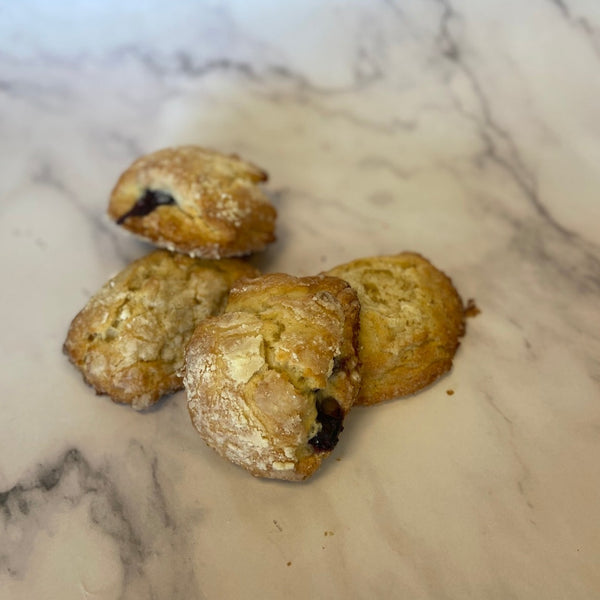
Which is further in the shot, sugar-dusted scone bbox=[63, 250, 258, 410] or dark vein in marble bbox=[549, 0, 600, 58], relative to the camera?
dark vein in marble bbox=[549, 0, 600, 58]

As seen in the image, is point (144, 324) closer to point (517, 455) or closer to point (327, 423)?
point (327, 423)

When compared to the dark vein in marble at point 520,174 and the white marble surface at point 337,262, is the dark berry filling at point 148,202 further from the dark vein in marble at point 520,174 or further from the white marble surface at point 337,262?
the dark vein in marble at point 520,174

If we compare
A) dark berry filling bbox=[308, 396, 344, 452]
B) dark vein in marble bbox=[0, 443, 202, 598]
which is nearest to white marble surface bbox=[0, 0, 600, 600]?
dark vein in marble bbox=[0, 443, 202, 598]

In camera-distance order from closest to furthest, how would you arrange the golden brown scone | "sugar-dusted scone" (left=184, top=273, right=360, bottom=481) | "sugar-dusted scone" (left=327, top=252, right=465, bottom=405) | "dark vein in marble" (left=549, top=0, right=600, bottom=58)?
1. "sugar-dusted scone" (left=184, top=273, right=360, bottom=481)
2. "sugar-dusted scone" (left=327, top=252, right=465, bottom=405)
3. the golden brown scone
4. "dark vein in marble" (left=549, top=0, right=600, bottom=58)

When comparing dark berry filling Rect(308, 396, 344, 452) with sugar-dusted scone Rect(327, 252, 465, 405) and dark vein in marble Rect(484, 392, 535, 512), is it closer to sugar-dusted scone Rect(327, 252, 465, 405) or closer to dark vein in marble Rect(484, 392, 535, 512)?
sugar-dusted scone Rect(327, 252, 465, 405)

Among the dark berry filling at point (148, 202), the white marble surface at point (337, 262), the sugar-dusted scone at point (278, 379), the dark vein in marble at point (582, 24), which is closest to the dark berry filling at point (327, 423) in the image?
the sugar-dusted scone at point (278, 379)

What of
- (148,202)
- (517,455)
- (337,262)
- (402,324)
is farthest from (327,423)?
(148,202)

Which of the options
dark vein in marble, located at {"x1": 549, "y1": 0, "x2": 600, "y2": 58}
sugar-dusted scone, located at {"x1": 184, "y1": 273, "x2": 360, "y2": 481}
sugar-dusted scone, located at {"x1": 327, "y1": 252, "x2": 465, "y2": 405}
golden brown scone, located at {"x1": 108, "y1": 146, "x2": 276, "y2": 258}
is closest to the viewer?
sugar-dusted scone, located at {"x1": 184, "y1": 273, "x2": 360, "y2": 481}
